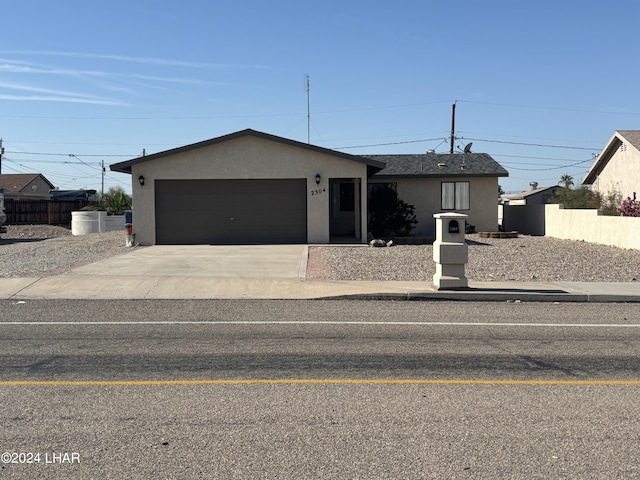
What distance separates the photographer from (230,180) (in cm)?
2291

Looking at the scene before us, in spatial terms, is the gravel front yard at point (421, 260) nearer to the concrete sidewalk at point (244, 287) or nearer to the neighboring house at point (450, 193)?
the concrete sidewalk at point (244, 287)

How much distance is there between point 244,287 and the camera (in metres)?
12.8

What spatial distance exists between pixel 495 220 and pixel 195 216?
45.9ft

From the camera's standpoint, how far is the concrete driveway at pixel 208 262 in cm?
1482

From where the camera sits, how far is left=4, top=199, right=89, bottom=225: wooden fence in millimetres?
40156

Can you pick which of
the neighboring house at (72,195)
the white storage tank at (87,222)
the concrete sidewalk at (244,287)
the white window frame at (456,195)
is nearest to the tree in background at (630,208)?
the white window frame at (456,195)

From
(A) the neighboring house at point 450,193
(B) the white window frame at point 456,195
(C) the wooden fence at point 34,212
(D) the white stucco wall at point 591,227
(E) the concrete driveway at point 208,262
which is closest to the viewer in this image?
(E) the concrete driveway at point 208,262

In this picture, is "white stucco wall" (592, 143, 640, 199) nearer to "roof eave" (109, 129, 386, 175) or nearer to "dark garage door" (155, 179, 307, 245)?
"roof eave" (109, 129, 386, 175)

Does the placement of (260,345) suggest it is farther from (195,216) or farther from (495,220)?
(495,220)

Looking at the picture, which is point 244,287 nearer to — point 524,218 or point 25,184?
point 524,218

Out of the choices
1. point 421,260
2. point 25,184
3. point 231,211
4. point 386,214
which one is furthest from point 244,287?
point 25,184

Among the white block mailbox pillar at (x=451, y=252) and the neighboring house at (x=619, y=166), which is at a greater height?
the neighboring house at (x=619, y=166)

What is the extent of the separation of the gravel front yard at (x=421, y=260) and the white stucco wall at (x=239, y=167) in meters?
1.70

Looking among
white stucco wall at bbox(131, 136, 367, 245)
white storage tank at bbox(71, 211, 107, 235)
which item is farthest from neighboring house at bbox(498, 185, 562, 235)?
white storage tank at bbox(71, 211, 107, 235)
